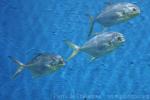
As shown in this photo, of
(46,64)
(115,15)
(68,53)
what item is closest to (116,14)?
(115,15)

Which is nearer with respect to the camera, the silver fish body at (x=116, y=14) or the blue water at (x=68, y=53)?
the silver fish body at (x=116, y=14)

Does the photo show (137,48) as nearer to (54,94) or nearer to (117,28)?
(117,28)

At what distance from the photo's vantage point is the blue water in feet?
19.0

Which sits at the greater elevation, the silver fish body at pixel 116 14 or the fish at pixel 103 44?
the silver fish body at pixel 116 14

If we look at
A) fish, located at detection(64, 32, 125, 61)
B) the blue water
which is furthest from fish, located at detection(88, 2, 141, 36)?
the blue water

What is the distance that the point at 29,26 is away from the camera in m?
5.95

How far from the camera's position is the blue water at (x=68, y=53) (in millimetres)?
5797

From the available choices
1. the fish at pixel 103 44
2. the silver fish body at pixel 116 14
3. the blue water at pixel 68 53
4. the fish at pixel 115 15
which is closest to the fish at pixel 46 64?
the fish at pixel 103 44

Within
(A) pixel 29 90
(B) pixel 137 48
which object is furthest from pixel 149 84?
(A) pixel 29 90

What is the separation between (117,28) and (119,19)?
87.7 inches

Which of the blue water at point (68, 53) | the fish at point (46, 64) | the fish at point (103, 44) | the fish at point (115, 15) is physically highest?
the fish at point (115, 15)

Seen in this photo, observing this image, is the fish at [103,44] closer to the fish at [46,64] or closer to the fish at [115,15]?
the fish at [115,15]

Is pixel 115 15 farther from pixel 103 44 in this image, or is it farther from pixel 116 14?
pixel 103 44

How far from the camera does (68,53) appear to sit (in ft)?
19.2
